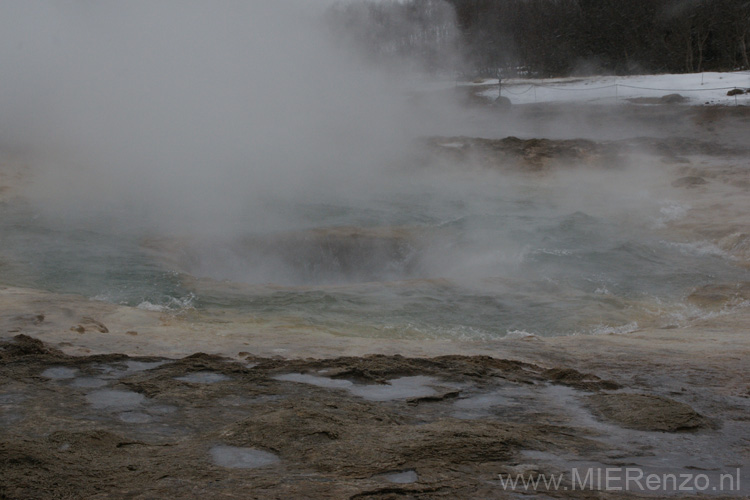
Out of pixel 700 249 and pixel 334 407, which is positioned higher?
pixel 334 407

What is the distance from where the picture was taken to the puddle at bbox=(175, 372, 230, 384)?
10.9 ft

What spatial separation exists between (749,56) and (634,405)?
23.0m

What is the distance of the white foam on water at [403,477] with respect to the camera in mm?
2107

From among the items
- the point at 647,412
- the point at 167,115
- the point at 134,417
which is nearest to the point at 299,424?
the point at 134,417

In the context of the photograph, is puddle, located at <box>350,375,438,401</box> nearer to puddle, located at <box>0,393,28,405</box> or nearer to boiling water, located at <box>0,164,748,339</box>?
puddle, located at <box>0,393,28,405</box>

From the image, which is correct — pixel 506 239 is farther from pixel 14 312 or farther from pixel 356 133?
pixel 356 133

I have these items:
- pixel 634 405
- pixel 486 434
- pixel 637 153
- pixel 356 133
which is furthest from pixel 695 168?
pixel 486 434

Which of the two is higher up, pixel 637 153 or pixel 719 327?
pixel 637 153

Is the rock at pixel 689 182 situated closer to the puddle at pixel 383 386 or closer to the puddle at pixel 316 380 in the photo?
the puddle at pixel 383 386

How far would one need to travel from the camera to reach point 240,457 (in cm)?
232

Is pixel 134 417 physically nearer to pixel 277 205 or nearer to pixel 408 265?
pixel 408 265

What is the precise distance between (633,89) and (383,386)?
57.1ft

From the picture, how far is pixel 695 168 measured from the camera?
35.7 feet

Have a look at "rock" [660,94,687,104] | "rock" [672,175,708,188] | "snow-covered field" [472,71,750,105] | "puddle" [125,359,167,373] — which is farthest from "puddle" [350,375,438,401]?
"rock" [660,94,687,104]
